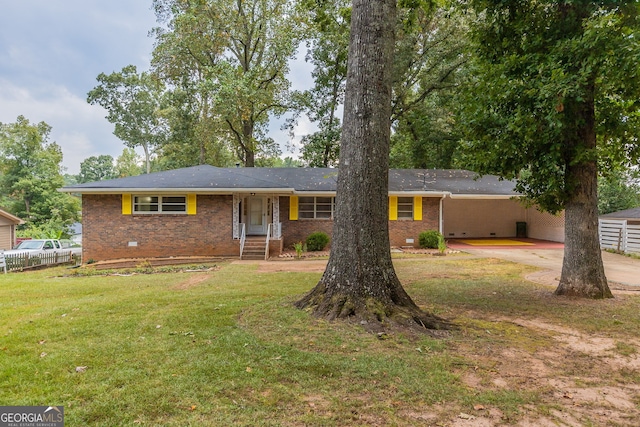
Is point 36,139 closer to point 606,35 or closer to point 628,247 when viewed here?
point 606,35

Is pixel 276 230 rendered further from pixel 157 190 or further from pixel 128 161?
pixel 128 161

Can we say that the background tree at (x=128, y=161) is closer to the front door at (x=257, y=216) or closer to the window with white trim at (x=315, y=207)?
the front door at (x=257, y=216)

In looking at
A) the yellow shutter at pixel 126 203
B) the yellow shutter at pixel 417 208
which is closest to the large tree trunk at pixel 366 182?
the yellow shutter at pixel 126 203

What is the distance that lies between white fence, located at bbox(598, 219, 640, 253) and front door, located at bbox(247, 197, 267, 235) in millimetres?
13337

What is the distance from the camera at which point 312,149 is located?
24.2 metres

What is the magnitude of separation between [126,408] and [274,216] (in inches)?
480

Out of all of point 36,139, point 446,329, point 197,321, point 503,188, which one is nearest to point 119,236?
point 197,321

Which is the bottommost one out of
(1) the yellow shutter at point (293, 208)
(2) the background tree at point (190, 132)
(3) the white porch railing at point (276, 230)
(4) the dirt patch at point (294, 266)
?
(4) the dirt patch at point (294, 266)

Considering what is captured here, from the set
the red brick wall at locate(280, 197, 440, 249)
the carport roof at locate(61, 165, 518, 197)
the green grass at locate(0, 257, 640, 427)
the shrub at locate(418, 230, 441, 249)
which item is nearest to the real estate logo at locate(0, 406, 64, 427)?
the green grass at locate(0, 257, 640, 427)

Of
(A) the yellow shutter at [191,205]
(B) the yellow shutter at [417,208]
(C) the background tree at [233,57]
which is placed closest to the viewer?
(A) the yellow shutter at [191,205]

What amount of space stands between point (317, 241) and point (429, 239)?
4.78 meters

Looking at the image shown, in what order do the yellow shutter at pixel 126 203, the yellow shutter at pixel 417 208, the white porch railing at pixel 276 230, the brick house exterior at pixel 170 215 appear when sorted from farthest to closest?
the yellow shutter at pixel 417 208
the white porch railing at pixel 276 230
the yellow shutter at pixel 126 203
the brick house exterior at pixel 170 215

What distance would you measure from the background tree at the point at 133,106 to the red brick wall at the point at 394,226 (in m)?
21.6

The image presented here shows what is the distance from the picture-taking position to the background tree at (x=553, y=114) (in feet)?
18.9
